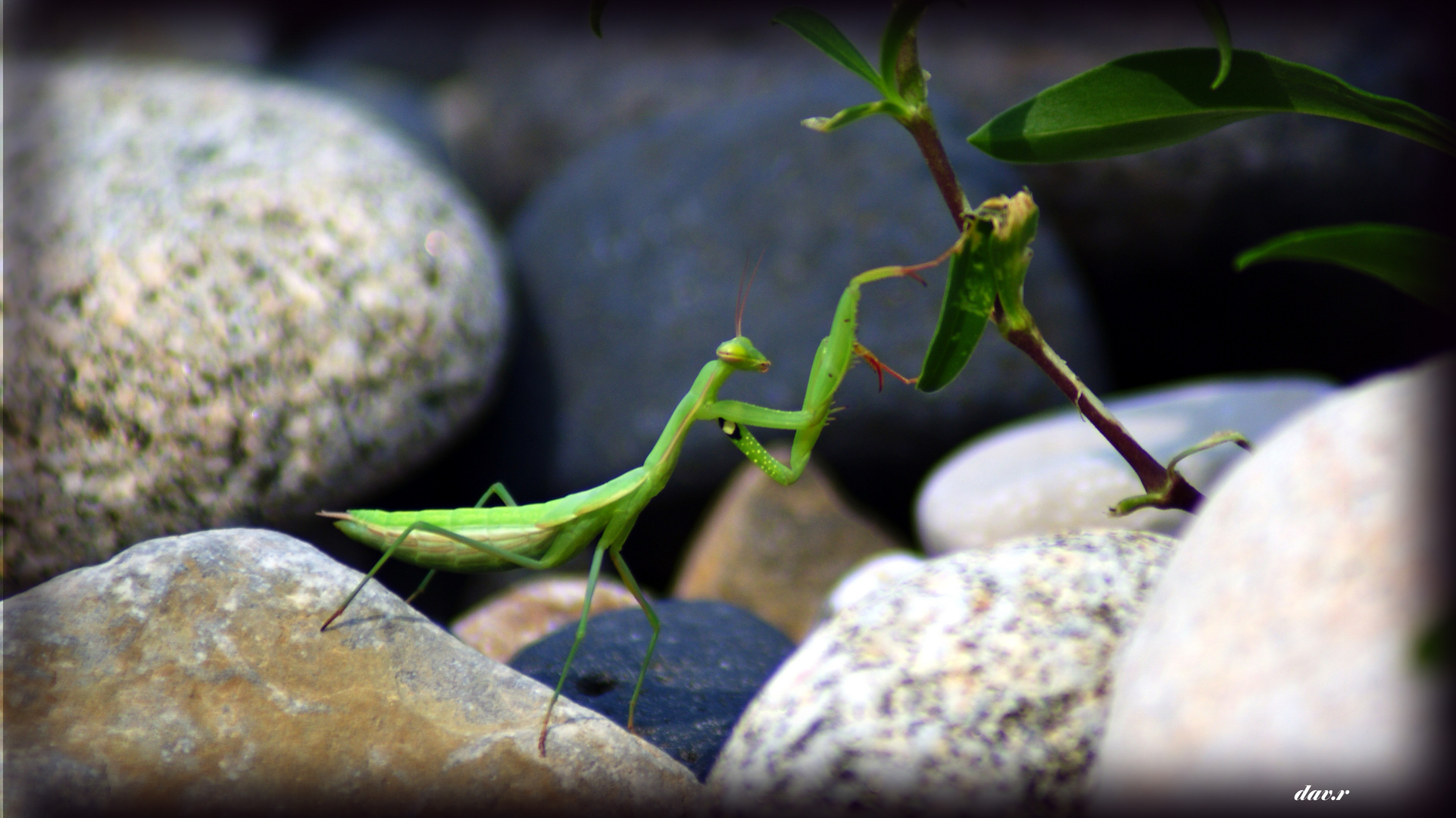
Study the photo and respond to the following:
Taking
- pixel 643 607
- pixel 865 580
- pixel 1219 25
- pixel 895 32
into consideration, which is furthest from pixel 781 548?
pixel 1219 25

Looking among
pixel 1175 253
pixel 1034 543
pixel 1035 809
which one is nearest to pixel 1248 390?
pixel 1175 253

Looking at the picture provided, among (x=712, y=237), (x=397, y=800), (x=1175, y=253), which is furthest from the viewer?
(x=1175, y=253)

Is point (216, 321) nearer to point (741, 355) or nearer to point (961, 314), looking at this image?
point (741, 355)

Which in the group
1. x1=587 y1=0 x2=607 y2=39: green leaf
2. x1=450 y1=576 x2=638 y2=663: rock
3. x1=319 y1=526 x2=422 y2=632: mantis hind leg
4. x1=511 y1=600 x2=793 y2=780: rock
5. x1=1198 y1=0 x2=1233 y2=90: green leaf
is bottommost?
x1=450 y1=576 x2=638 y2=663: rock

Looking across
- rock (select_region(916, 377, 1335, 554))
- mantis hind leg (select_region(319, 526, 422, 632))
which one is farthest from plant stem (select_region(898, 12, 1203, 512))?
mantis hind leg (select_region(319, 526, 422, 632))

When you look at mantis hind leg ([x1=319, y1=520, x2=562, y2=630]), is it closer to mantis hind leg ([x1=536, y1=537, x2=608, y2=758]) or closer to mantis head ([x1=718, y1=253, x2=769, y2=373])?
mantis hind leg ([x1=536, y1=537, x2=608, y2=758])

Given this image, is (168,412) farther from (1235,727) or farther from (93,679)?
(1235,727)

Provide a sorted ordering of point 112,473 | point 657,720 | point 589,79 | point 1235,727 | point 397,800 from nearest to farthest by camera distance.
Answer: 1. point 1235,727
2. point 397,800
3. point 657,720
4. point 112,473
5. point 589,79
